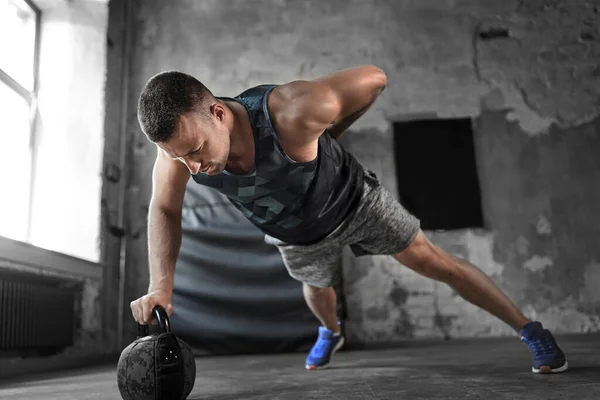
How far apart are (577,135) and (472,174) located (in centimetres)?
97

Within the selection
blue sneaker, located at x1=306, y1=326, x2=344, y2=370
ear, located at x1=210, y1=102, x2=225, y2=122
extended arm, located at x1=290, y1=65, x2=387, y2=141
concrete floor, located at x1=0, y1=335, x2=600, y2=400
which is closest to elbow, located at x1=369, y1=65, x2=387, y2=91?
extended arm, located at x1=290, y1=65, x2=387, y2=141

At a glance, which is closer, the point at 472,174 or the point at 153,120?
the point at 153,120

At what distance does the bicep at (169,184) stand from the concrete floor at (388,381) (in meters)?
0.60

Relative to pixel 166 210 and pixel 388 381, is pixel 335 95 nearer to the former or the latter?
pixel 166 210

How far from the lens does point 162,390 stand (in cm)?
124

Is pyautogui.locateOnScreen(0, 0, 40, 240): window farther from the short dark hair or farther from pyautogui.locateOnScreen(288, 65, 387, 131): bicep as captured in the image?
pyautogui.locateOnScreen(288, 65, 387, 131): bicep

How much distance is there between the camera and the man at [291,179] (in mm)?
1434

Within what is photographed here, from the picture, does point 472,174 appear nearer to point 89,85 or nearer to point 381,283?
point 381,283

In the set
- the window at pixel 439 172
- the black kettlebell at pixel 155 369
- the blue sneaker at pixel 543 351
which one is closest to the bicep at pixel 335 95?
the black kettlebell at pixel 155 369

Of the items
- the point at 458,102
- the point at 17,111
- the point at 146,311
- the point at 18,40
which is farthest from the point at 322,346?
the point at 18,40

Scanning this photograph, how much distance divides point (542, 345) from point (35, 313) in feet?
8.67

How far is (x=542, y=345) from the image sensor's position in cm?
179

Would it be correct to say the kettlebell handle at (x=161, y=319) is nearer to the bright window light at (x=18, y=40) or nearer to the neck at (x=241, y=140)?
the neck at (x=241, y=140)

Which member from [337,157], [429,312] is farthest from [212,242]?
[337,157]
